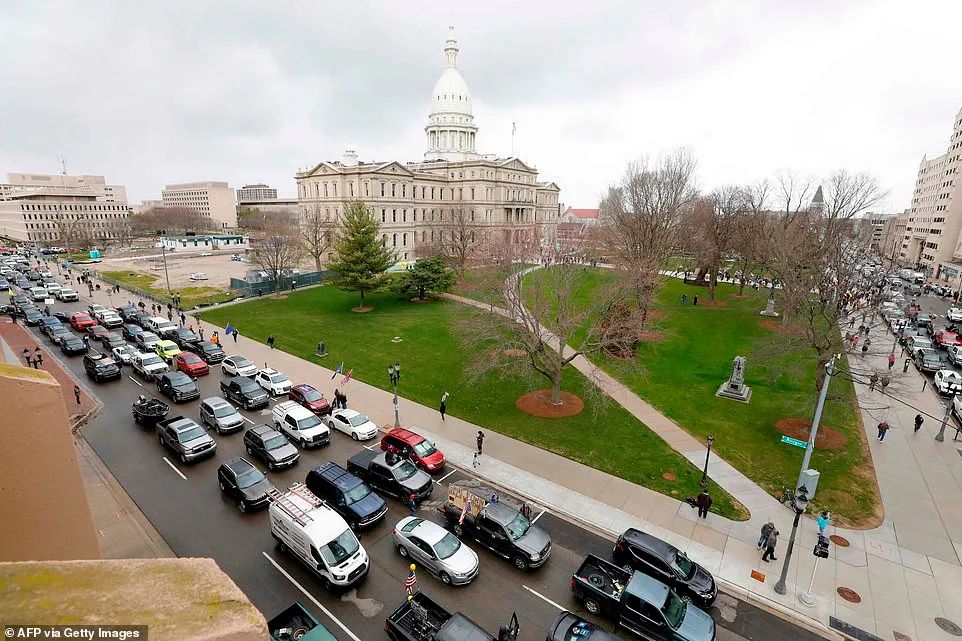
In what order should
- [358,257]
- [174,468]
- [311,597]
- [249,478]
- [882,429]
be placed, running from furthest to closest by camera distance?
[358,257]
[882,429]
[174,468]
[249,478]
[311,597]

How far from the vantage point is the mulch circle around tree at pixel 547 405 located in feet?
79.0

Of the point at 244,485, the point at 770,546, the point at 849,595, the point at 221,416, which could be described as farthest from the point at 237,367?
the point at 849,595

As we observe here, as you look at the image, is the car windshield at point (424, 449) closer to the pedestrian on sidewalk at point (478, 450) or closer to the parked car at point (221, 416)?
the pedestrian on sidewalk at point (478, 450)

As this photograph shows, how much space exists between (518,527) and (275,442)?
11.1 meters

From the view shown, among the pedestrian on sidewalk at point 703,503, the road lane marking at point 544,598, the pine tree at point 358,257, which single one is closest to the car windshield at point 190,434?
the road lane marking at point 544,598

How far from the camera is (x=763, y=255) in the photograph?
42.0 m

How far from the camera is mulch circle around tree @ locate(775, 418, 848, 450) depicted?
21.6 metres

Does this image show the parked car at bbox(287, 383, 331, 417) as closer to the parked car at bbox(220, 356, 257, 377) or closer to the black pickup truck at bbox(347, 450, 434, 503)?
the parked car at bbox(220, 356, 257, 377)

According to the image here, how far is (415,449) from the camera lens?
19.3 m

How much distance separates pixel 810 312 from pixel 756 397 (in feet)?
23.5

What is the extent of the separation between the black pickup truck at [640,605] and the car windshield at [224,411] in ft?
57.5

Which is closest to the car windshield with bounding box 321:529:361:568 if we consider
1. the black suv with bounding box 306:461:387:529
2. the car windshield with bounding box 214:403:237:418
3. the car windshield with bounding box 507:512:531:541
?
the black suv with bounding box 306:461:387:529

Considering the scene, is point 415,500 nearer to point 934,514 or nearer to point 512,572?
point 512,572

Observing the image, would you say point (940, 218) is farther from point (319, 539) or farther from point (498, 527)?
point (319, 539)
